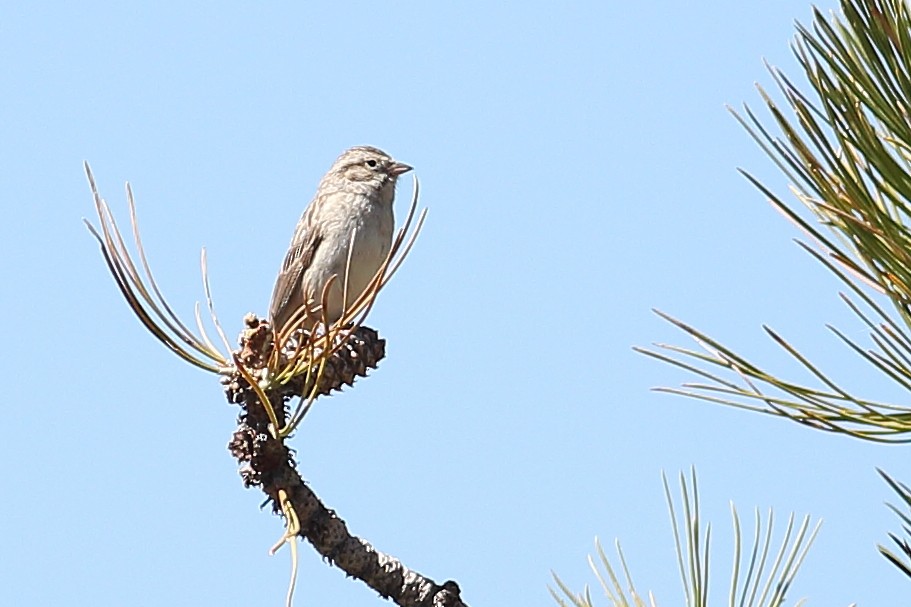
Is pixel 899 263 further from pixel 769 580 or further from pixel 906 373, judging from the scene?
pixel 769 580

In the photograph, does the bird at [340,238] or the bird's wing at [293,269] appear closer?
the bird at [340,238]

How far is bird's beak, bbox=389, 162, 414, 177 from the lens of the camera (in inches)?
338

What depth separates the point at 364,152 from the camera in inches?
354

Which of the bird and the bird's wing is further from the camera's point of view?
the bird's wing

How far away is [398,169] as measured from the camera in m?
8.63

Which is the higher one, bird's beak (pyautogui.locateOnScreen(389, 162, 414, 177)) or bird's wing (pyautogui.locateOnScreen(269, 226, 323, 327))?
bird's beak (pyautogui.locateOnScreen(389, 162, 414, 177))

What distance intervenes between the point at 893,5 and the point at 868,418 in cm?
70

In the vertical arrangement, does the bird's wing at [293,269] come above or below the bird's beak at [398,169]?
below

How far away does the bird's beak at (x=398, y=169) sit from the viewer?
8.59 meters

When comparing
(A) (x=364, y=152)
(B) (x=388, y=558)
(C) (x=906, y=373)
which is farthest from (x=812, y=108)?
(A) (x=364, y=152)

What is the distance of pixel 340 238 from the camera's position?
7617mm

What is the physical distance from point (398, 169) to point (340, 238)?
117 centimetres

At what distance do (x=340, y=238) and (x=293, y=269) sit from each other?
1.06ft

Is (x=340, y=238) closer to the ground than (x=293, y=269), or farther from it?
farther from it
